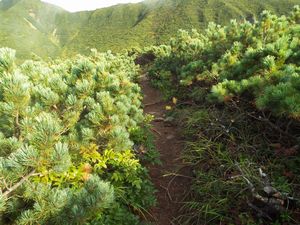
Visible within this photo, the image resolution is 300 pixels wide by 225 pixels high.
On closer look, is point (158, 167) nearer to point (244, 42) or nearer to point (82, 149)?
point (82, 149)

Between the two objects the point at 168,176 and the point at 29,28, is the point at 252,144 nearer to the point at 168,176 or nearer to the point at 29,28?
the point at 168,176

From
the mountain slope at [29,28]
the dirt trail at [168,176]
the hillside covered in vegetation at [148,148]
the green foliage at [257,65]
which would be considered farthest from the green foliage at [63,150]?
the mountain slope at [29,28]

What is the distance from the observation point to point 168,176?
564 cm

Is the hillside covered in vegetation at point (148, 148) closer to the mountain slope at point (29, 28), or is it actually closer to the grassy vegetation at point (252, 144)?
the grassy vegetation at point (252, 144)

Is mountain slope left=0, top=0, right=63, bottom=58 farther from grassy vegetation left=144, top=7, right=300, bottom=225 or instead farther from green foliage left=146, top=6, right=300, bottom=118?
grassy vegetation left=144, top=7, right=300, bottom=225

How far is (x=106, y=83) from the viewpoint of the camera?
5.28 metres

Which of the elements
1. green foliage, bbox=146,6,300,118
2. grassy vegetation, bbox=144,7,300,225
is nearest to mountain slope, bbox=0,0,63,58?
green foliage, bbox=146,6,300,118

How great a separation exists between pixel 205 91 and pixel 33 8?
5495 inches

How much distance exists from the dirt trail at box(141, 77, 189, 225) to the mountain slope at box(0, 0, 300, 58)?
2642 inches

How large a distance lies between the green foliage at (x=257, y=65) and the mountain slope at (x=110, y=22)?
63566 mm

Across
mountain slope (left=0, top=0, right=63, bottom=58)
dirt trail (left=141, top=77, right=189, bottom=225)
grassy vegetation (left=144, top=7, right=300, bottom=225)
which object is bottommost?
mountain slope (left=0, top=0, right=63, bottom=58)

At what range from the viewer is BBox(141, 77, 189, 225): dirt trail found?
4668mm

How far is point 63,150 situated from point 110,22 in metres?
116

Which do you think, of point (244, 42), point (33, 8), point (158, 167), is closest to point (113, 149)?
point (158, 167)
